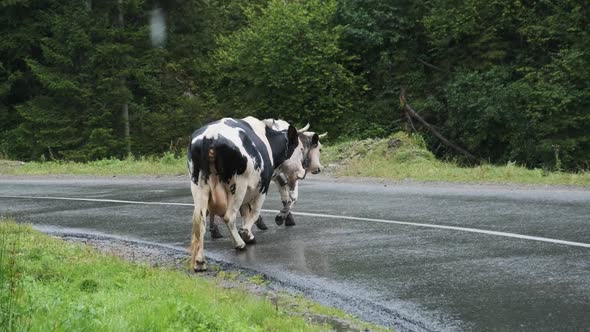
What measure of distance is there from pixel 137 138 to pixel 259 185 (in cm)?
2758

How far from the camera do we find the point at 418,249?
8.40m

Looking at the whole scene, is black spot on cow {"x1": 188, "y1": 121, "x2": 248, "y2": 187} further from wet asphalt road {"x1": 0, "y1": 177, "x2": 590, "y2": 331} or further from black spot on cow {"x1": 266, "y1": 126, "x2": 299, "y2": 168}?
black spot on cow {"x1": 266, "y1": 126, "x2": 299, "y2": 168}

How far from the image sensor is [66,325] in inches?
172

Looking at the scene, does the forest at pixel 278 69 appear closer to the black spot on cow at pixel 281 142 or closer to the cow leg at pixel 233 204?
the black spot on cow at pixel 281 142

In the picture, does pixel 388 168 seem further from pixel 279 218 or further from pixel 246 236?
pixel 246 236

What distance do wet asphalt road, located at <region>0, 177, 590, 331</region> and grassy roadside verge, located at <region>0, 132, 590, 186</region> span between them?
69.1 inches

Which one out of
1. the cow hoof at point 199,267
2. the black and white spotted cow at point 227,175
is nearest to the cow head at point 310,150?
the black and white spotted cow at point 227,175

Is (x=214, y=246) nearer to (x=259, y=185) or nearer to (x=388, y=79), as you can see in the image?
(x=259, y=185)

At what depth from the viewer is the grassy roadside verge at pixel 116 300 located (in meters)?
4.59

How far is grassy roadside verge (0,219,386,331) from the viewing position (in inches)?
181

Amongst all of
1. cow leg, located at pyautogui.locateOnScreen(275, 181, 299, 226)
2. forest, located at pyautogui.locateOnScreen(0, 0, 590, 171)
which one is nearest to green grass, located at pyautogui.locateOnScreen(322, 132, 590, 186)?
cow leg, located at pyautogui.locateOnScreen(275, 181, 299, 226)

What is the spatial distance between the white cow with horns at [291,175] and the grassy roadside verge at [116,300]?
2957mm

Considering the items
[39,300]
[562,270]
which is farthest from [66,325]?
[562,270]

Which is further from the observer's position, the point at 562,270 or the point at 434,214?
the point at 434,214
